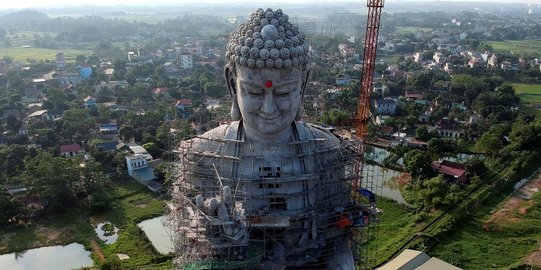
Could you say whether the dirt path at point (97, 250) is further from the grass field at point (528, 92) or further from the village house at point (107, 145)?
the grass field at point (528, 92)

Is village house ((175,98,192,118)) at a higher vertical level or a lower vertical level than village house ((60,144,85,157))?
higher

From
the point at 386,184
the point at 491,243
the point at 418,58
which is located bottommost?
the point at 386,184

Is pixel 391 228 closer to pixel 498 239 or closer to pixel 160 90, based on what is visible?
pixel 498 239

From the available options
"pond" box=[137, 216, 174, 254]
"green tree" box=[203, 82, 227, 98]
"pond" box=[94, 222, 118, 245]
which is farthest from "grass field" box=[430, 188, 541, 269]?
"green tree" box=[203, 82, 227, 98]

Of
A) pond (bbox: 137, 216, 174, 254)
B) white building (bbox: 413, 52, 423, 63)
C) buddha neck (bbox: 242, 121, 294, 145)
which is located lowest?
pond (bbox: 137, 216, 174, 254)

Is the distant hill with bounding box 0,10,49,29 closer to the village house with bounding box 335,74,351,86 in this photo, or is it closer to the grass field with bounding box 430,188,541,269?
the village house with bounding box 335,74,351,86

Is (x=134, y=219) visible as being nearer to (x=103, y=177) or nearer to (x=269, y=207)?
(x=103, y=177)

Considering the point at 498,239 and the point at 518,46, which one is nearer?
the point at 498,239

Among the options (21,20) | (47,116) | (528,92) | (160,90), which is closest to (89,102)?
(47,116)
